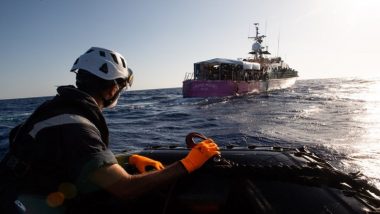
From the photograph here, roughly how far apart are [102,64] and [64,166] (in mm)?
854

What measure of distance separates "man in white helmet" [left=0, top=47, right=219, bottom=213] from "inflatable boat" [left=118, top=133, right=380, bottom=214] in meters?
0.33

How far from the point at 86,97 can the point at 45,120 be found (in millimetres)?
356

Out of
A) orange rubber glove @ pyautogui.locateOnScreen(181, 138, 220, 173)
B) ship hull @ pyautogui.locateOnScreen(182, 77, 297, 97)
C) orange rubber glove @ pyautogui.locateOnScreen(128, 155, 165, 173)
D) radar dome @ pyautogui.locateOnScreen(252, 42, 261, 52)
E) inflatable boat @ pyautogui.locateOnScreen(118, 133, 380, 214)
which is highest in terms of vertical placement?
radar dome @ pyautogui.locateOnScreen(252, 42, 261, 52)

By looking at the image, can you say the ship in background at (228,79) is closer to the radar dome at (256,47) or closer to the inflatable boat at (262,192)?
the radar dome at (256,47)

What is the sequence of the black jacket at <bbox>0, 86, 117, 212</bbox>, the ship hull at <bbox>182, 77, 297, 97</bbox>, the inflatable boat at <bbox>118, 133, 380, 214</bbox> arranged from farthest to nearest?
the ship hull at <bbox>182, 77, 297, 97</bbox> → the inflatable boat at <bbox>118, 133, 380, 214</bbox> → the black jacket at <bbox>0, 86, 117, 212</bbox>

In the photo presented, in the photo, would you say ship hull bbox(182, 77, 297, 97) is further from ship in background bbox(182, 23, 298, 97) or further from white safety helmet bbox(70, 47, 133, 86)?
white safety helmet bbox(70, 47, 133, 86)

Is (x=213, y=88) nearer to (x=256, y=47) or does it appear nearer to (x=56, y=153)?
(x=256, y=47)

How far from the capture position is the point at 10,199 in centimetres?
204

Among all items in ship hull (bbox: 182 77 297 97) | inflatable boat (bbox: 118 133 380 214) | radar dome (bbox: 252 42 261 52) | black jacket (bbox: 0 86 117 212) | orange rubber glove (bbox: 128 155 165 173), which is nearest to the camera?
black jacket (bbox: 0 86 117 212)

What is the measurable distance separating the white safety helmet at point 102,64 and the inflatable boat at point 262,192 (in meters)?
0.99

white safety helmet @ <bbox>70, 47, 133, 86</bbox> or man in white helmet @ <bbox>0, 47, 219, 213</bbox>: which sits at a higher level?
white safety helmet @ <bbox>70, 47, 133, 86</bbox>

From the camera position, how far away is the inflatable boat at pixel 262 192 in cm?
235

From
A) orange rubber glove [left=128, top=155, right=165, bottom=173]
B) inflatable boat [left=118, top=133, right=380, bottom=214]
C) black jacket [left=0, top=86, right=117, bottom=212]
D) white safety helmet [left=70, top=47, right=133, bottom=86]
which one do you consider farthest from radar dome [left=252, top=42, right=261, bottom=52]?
black jacket [left=0, top=86, right=117, bottom=212]

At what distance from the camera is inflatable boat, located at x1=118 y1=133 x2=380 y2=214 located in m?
2.35
